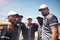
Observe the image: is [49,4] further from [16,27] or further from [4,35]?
[4,35]

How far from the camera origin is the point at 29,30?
144 centimetres

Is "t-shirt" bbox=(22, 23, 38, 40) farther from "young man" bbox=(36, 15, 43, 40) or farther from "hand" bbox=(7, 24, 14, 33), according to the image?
"hand" bbox=(7, 24, 14, 33)

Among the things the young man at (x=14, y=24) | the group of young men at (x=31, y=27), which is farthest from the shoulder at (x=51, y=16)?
the young man at (x=14, y=24)

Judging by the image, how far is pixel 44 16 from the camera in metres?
1.37

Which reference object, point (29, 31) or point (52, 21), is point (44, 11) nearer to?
point (52, 21)

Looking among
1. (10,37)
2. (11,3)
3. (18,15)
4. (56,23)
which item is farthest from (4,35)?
(56,23)

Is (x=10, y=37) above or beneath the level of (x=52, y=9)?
beneath

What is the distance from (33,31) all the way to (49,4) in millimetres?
335

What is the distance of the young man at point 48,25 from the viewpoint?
130cm

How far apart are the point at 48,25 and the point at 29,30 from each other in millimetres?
225

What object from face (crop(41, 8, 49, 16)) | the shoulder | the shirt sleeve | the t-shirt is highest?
face (crop(41, 8, 49, 16))

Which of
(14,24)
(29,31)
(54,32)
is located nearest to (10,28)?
(14,24)

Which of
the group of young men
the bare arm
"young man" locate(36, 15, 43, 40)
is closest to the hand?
the group of young men

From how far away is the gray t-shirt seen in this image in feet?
4.27
